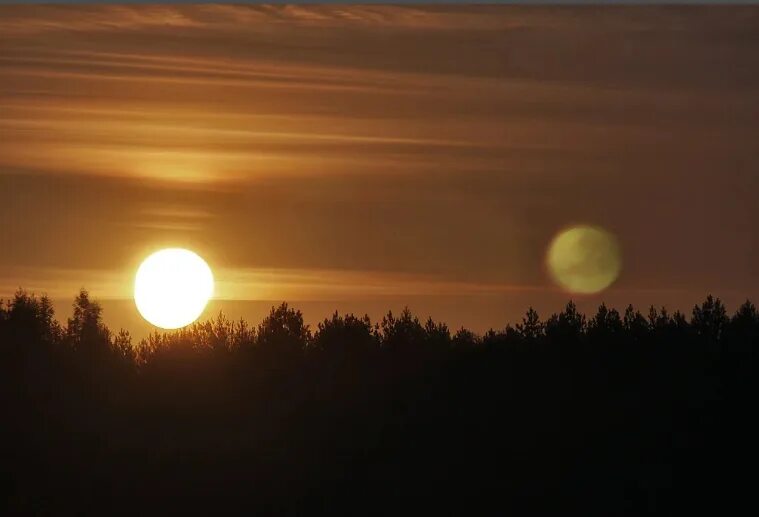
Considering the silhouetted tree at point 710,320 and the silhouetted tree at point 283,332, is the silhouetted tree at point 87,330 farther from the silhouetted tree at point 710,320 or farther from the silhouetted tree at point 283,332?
the silhouetted tree at point 710,320

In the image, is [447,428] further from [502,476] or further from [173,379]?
[173,379]

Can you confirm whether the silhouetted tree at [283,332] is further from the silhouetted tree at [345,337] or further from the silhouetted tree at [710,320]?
the silhouetted tree at [710,320]

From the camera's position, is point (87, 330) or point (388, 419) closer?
point (388, 419)

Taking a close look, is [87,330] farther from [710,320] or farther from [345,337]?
[710,320]

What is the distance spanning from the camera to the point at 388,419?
55031 mm

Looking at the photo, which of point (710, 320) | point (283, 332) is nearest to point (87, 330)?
point (283, 332)

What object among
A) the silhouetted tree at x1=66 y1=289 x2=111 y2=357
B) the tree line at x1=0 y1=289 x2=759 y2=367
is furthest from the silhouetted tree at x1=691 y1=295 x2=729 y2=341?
the silhouetted tree at x1=66 y1=289 x2=111 y2=357

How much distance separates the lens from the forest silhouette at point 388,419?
51.9 metres

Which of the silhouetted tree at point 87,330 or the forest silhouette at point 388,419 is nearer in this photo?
the forest silhouette at point 388,419

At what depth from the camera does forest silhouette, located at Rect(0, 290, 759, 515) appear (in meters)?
51.9

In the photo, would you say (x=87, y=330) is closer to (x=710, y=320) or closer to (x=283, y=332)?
(x=283, y=332)

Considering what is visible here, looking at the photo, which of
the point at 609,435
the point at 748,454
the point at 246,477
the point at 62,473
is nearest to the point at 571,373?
the point at 609,435

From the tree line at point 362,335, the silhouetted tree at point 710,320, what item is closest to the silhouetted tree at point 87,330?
the tree line at point 362,335

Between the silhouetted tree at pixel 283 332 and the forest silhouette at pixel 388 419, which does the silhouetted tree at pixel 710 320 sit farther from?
the silhouetted tree at pixel 283 332
